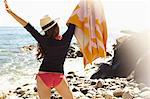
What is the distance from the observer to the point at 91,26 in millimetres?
5980

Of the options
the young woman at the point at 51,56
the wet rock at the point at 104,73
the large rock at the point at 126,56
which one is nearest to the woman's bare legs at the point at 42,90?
the young woman at the point at 51,56

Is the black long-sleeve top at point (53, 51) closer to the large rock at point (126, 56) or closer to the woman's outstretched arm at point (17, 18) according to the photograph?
the woman's outstretched arm at point (17, 18)

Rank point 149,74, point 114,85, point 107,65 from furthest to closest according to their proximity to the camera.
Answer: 1. point 107,65
2. point 114,85
3. point 149,74

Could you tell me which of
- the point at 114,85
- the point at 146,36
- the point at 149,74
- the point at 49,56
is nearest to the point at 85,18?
the point at 49,56

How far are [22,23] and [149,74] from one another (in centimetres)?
1028

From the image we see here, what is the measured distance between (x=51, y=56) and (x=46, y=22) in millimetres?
473

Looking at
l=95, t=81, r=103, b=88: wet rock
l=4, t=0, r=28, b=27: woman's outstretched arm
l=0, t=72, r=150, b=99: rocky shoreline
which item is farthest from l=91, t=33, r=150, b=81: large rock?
l=4, t=0, r=28, b=27: woman's outstretched arm

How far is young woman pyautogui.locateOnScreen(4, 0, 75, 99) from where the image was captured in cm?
575

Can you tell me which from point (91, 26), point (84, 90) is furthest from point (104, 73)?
point (91, 26)

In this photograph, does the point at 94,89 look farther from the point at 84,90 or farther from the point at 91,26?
the point at 91,26

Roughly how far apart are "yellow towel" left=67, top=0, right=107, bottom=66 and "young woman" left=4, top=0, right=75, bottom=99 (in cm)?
24

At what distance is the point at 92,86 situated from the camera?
1703 centimetres

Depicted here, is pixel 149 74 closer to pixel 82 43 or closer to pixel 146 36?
pixel 146 36

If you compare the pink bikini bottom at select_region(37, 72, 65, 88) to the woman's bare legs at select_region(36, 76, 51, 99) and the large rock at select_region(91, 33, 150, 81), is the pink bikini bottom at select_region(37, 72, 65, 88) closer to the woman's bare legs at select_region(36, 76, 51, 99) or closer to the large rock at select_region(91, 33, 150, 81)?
the woman's bare legs at select_region(36, 76, 51, 99)
